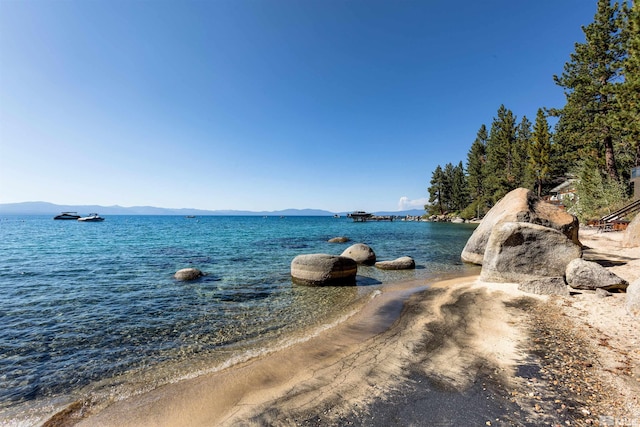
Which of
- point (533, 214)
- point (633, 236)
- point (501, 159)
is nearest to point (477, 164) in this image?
point (501, 159)

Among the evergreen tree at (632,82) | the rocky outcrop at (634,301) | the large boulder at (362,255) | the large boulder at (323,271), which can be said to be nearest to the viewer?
the rocky outcrop at (634,301)

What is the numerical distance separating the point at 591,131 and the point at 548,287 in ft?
115

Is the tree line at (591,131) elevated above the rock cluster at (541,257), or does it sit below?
above

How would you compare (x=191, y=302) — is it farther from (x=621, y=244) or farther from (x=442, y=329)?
(x=621, y=244)

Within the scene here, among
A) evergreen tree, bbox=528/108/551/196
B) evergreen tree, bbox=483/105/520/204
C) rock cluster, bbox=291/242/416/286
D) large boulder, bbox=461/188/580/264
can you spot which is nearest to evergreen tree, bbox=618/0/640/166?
large boulder, bbox=461/188/580/264

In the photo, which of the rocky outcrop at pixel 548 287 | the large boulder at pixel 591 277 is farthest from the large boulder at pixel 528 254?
the rocky outcrop at pixel 548 287

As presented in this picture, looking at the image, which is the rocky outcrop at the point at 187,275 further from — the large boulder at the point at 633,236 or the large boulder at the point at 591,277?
the large boulder at the point at 633,236

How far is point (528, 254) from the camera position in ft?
39.7

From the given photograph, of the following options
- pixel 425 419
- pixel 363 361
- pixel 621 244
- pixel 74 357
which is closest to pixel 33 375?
pixel 74 357

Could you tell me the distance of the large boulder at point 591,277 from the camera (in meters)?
9.63

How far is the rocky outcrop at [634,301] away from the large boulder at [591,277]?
6.47ft

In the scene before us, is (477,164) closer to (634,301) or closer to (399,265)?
(399,265)

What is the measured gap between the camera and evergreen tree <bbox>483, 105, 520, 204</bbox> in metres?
63.8

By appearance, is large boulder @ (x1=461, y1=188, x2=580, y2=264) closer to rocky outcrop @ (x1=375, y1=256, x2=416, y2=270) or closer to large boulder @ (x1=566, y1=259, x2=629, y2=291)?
large boulder @ (x1=566, y1=259, x2=629, y2=291)
